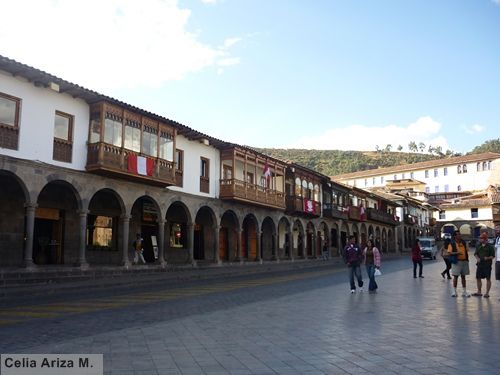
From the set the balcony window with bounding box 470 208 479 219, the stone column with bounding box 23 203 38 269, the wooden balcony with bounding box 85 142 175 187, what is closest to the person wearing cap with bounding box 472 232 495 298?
the wooden balcony with bounding box 85 142 175 187

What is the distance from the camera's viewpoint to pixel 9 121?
1658 cm

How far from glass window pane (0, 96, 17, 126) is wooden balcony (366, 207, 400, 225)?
40.2m

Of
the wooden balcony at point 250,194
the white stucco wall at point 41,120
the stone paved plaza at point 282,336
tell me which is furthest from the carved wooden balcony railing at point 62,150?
the wooden balcony at point 250,194

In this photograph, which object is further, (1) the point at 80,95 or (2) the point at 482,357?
(1) the point at 80,95

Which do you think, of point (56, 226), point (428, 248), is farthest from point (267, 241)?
point (56, 226)

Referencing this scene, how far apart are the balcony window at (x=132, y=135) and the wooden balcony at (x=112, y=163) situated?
Answer: 0.70 meters

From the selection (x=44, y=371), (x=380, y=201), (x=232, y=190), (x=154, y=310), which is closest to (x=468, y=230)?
(x=380, y=201)

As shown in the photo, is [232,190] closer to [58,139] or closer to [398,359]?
[58,139]

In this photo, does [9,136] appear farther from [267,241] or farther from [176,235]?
[267,241]

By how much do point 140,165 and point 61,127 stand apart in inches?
145

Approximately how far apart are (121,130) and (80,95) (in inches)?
90.2

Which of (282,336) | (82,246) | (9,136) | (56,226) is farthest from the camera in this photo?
(56,226)

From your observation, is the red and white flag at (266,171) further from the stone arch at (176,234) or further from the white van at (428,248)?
the white van at (428,248)

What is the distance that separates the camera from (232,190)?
89.6 ft
